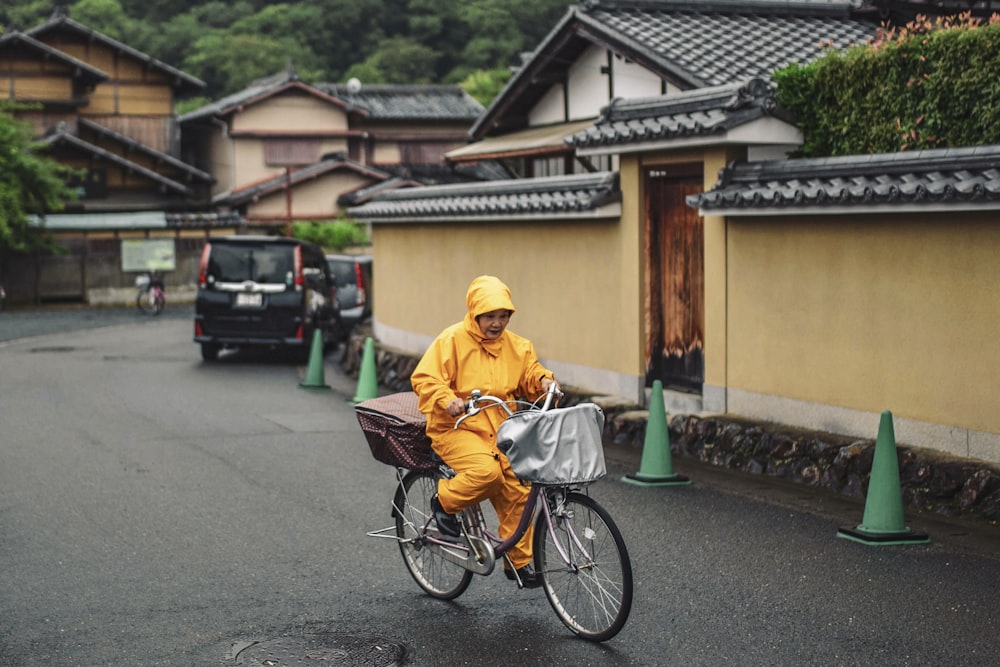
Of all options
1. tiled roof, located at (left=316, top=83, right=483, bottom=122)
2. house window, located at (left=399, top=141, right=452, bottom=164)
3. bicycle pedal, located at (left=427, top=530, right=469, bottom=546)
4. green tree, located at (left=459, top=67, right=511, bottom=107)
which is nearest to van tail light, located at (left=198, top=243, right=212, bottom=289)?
bicycle pedal, located at (left=427, top=530, right=469, bottom=546)

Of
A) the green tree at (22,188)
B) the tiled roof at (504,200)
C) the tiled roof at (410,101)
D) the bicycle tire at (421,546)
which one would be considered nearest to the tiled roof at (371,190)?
the tiled roof at (410,101)

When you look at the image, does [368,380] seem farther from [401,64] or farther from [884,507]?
[401,64]

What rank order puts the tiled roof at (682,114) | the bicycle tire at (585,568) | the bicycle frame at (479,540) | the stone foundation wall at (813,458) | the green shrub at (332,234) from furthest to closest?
the green shrub at (332,234)
the tiled roof at (682,114)
the stone foundation wall at (813,458)
the bicycle frame at (479,540)
the bicycle tire at (585,568)

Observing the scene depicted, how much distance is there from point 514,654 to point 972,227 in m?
5.57

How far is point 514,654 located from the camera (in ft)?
19.8

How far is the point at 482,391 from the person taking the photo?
658 cm

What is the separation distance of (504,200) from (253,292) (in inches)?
238

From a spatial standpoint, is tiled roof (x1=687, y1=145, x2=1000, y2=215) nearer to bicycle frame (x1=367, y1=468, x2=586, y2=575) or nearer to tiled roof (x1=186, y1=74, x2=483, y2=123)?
bicycle frame (x1=367, y1=468, x2=586, y2=575)

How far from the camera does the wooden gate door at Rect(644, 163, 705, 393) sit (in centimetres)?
1315

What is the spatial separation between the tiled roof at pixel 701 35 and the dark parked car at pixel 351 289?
575 centimetres

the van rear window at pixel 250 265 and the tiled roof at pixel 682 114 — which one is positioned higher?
the tiled roof at pixel 682 114

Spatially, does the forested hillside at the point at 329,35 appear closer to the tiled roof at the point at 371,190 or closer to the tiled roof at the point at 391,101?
the tiled roof at the point at 391,101

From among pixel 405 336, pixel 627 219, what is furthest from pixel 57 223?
pixel 627 219

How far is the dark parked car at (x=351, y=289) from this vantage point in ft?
84.7
